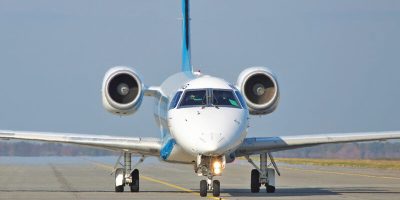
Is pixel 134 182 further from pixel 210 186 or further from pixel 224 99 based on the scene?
pixel 224 99

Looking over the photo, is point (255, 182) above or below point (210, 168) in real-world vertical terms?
above

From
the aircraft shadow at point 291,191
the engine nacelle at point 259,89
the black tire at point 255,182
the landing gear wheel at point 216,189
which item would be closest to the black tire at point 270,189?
the aircraft shadow at point 291,191

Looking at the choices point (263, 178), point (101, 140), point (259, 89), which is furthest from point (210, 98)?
point (101, 140)

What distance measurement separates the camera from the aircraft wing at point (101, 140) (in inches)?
1144

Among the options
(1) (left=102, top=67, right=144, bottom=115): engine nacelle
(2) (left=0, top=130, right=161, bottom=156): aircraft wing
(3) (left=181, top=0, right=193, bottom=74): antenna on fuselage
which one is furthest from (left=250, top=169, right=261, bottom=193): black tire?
(3) (left=181, top=0, right=193, bottom=74): antenna on fuselage

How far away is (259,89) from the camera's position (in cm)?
2964

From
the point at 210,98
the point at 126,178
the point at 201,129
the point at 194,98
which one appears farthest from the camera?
the point at 126,178

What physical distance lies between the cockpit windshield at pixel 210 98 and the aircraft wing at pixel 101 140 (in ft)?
10.7

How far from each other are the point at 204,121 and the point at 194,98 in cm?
137

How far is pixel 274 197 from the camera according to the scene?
26.1 metres

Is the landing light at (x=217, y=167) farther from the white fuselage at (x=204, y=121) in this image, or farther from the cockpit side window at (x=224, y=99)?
the cockpit side window at (x=224, y=99)

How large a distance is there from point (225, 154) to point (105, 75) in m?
6.76

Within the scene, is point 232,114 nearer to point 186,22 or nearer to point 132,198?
A: point 132,198

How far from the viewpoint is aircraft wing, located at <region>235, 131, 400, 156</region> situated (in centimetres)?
2863
